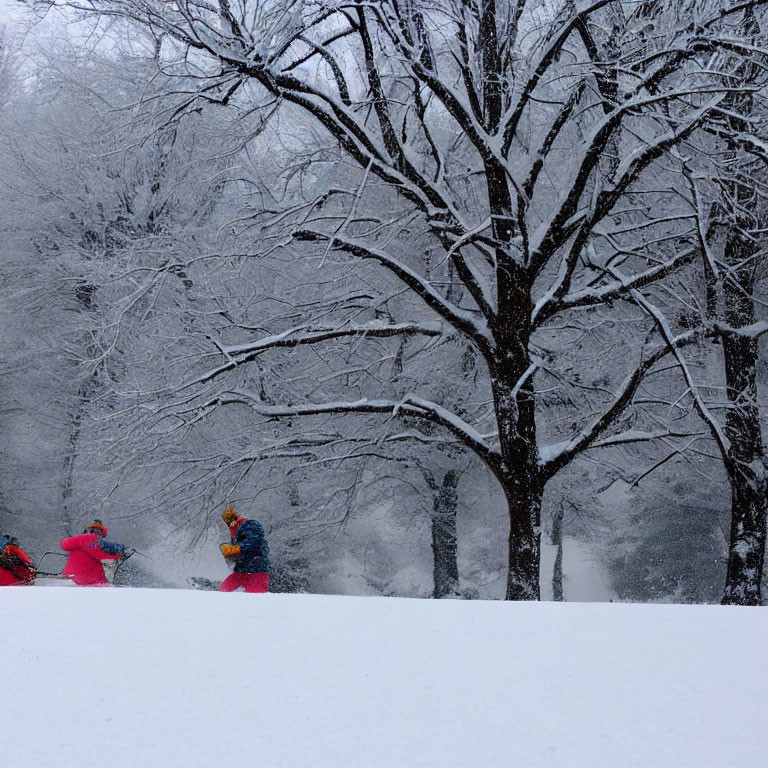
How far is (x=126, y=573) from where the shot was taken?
1861 centimetres

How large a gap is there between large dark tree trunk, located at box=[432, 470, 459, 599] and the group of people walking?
6593 millimetres

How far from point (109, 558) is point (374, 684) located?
690 centimetres

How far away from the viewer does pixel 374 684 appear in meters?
2.61

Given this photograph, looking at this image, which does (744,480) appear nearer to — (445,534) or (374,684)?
(445,534)

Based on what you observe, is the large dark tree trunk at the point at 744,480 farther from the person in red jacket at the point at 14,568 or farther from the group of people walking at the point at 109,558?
the person in red jacket at the point at 14,568

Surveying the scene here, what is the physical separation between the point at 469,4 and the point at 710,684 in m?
7.63

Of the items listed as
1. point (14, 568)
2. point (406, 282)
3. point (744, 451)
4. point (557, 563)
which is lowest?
point (557, 563)

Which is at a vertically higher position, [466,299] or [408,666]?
[466,299]

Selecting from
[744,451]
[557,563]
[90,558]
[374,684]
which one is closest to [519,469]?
[744,451]

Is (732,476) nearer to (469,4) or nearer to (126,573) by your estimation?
(469,4)

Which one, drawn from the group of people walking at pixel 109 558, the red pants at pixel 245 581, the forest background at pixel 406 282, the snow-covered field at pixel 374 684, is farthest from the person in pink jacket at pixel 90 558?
the snow-covered field at pixel 374 684

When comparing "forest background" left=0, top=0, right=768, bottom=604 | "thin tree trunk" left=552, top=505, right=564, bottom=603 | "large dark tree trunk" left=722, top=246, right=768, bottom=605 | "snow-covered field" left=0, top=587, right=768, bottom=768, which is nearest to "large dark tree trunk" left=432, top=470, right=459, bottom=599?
"forest background" left=0, top=0, right=768, bottom=604

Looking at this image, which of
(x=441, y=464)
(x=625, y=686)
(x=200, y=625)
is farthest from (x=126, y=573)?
(x=625, y=686)

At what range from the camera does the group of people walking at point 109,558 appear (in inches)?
310
